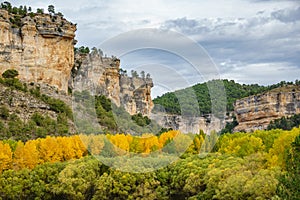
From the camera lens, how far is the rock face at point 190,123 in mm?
90875

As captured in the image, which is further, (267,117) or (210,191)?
(267,117)

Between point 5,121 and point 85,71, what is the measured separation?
1690 inches

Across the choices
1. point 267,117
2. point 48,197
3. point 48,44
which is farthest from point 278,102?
point 48,197

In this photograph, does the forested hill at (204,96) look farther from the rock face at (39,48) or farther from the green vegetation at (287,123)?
the rock face at (39,48)

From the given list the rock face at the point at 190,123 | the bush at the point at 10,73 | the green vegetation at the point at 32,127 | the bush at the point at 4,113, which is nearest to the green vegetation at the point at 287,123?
the rock face at the point at 190,123

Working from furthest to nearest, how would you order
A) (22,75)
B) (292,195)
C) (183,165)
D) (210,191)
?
(22,75)
(183,165)
(210,191)
(292,195)

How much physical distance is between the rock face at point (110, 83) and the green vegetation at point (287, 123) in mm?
31281

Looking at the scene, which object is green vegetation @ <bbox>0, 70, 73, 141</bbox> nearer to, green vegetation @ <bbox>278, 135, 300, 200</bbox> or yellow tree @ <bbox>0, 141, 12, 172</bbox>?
yellow tree @ <bbox>0, 141, 12, 172</bbox>

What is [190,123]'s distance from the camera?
9481 cm

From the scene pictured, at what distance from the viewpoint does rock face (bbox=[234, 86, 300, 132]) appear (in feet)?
514

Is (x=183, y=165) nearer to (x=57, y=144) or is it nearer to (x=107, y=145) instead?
(x=107, y=145)

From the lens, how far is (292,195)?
41375 mm

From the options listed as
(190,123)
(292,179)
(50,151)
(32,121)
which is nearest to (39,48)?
(32,121)

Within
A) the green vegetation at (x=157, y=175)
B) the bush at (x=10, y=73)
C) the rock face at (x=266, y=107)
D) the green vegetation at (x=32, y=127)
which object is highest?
the bush at (x=10, y=73)
